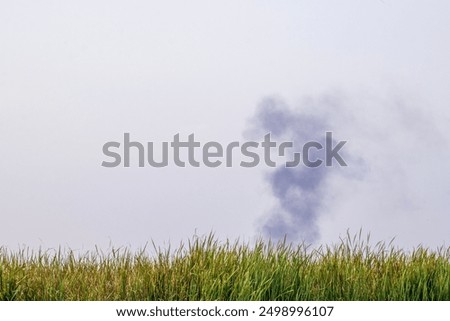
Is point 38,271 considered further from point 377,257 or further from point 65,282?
point 377,257

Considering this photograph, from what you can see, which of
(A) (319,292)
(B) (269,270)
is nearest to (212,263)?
(B) (269,270)

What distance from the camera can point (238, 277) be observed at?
248 inches

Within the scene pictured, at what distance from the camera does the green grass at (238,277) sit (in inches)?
251

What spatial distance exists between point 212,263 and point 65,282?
125 centimetres

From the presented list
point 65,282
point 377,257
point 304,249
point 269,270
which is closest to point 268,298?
point 269,270

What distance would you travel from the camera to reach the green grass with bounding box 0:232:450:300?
6.36 metres
